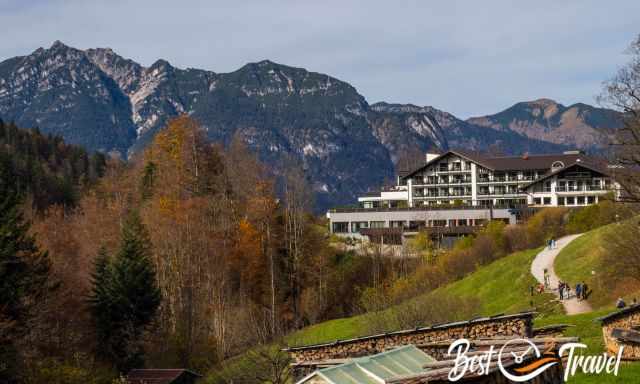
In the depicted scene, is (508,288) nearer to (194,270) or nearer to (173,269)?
(194,270)

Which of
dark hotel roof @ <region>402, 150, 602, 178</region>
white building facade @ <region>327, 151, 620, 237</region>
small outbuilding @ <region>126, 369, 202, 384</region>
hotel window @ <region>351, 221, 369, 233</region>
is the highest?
dark hotel roof @ <region>402, 150, 602, 178</region>

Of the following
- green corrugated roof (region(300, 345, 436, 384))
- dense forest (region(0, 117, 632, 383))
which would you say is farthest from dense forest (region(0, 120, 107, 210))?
green corrugated roof (region(300, 345, 436, 384))

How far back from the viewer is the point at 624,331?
17750mm

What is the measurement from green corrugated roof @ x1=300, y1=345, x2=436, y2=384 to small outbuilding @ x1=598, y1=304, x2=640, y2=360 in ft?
24.5

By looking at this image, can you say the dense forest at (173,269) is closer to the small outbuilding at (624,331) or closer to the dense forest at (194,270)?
the dense forest at (194,270)

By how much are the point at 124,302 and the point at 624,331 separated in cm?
3190

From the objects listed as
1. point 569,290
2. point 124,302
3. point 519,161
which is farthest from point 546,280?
point 519,161

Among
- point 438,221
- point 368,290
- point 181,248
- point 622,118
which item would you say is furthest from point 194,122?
point 622,118

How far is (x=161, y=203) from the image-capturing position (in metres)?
55.3

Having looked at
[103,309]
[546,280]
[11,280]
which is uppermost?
[11,280]

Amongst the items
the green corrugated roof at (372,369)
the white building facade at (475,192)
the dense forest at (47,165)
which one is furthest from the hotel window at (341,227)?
the green corrugated roof at (372,369)

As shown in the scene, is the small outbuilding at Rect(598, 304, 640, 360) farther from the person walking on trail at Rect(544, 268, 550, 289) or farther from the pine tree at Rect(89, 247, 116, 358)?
the pine tree at Rect(89, 247, 116, 358)

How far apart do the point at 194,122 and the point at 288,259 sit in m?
15.4

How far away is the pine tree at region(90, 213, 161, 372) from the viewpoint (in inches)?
1634
